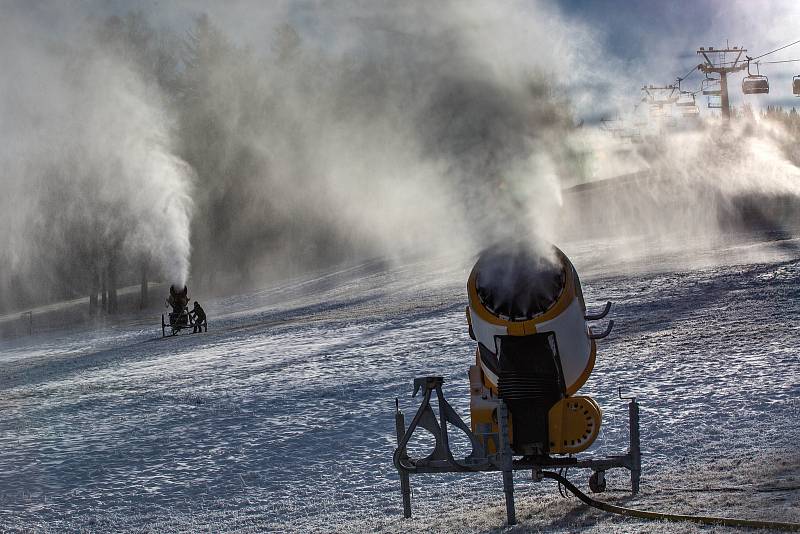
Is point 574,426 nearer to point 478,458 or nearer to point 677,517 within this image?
point 478,458

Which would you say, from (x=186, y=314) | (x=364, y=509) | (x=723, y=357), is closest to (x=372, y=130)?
(x=186, y=314)

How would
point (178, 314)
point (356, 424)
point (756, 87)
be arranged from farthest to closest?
point (756, 87), point (178, 314), point (356, 424)

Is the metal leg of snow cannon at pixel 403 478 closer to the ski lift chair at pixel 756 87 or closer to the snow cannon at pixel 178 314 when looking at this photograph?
the snow cannon at pixel 178 314

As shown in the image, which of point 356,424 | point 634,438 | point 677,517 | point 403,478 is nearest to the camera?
point 677,517

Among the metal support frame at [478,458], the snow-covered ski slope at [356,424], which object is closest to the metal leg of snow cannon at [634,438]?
the metal support frame at [478,458]

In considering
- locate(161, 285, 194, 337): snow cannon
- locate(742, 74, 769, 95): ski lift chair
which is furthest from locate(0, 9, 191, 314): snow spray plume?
locate(742, 74, 769, 95): ski lift chair

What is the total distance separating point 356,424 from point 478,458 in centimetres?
410

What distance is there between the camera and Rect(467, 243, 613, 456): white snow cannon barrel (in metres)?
5.76

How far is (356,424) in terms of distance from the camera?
9789 millimetres

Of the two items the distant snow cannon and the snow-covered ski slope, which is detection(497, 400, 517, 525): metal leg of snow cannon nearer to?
the distant snow cannon

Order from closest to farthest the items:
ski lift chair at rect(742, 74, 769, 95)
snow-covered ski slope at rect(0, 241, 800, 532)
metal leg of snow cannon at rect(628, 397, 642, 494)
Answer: metal leg of snow cannon at rect(628, 397, 642, 494) → snow-covered ski slope at rect(0, 241, 800, 532) → ski lift chair at rect(742, 74, 769, 95)

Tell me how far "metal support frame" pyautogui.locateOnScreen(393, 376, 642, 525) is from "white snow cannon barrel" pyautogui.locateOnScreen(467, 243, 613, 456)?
0.27ft

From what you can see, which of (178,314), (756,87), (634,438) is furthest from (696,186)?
(634,438)

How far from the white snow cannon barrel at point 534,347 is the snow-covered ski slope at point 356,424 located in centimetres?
60
